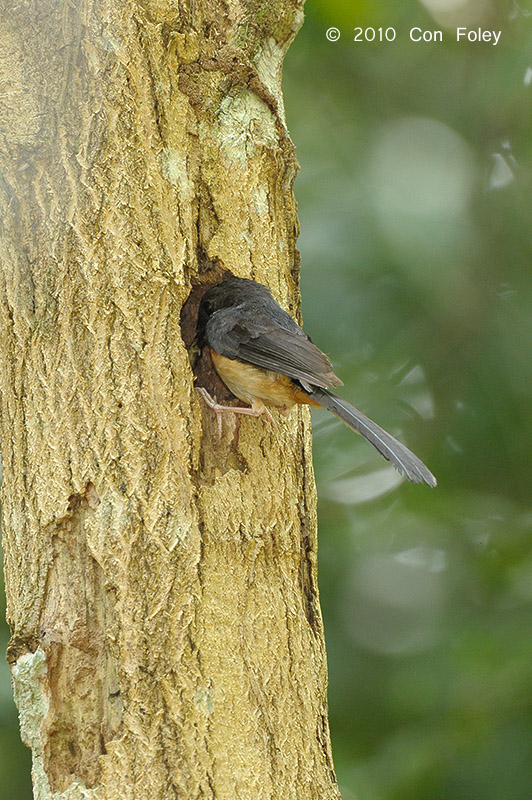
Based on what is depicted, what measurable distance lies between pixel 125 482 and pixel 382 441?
2.36 feet

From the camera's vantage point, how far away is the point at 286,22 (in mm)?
3059

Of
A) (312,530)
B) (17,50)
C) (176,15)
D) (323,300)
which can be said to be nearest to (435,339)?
(323,300)

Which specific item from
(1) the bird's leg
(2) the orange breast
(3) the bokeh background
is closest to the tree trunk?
A: (1) the bird's leg

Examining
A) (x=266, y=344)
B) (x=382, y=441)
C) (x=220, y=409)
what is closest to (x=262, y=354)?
(x=266, y=344)

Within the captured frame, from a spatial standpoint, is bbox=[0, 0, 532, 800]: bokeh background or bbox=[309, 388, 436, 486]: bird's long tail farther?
bbox=[0, 0, 532, 800]: bokeh background

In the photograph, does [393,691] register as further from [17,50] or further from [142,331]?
[17,50]

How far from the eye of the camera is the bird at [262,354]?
107 inches

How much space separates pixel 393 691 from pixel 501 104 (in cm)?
284

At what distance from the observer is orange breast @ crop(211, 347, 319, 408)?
2787 mm

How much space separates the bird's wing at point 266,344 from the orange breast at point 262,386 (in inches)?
1.3

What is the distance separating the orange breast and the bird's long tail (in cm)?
6

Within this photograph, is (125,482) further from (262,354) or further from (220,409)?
(262,354)

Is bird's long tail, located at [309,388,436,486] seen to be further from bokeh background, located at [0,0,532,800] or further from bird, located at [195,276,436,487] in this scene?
bokeh background, located at [0,0,532,800]

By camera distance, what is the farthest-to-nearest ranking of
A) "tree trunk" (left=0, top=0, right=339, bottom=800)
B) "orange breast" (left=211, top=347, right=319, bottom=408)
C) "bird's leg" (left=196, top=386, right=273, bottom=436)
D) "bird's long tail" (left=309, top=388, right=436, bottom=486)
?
"orange breast" (left=211, top=347, right=319, bottom=408) < "bird's leg" (left=196, top=386, right=273, bottom=436) < "bird's long tail" (left=309, top=388, right=436, bottom=486) < "tree trunk" (left=0, top=0, right=339, bottom=800)
